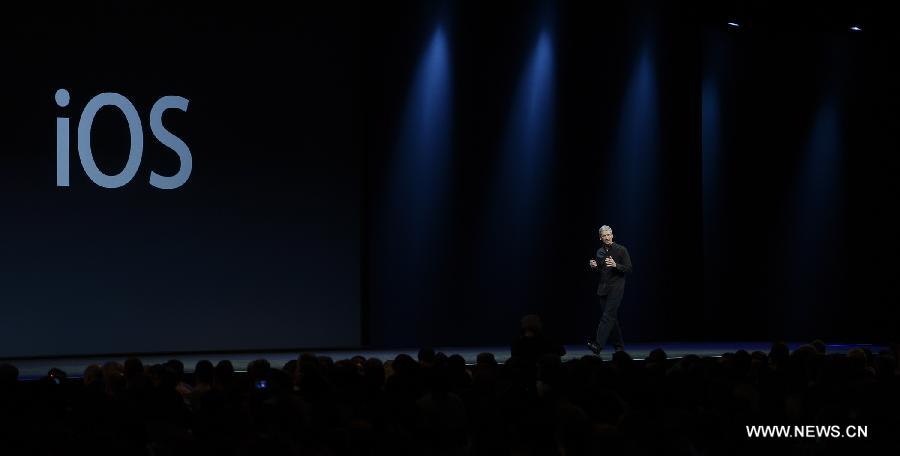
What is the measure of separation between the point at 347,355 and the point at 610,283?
7.71 feet

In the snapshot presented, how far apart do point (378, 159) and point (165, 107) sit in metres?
1.98

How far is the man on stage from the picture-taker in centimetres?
995

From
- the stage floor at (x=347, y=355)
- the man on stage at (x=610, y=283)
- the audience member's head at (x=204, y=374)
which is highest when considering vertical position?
the man on stage at (x=610, y=283)

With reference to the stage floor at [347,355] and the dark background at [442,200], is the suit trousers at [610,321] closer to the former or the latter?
the stage floor at [347,355]

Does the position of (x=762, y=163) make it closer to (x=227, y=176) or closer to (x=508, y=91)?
(x=508, y=91)

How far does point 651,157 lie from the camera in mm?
11734

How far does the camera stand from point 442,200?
1091 cm

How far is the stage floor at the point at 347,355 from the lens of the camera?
9031mm

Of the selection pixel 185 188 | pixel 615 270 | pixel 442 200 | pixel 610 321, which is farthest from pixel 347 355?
pixel 615 270

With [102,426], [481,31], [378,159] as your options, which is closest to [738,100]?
[481,31]

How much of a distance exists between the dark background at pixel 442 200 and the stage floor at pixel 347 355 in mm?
154

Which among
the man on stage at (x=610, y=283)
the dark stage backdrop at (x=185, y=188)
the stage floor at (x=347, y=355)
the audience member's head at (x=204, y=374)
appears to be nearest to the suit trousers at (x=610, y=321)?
the man on stage at (x=610, y=283)

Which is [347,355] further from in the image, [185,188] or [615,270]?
[615,270]

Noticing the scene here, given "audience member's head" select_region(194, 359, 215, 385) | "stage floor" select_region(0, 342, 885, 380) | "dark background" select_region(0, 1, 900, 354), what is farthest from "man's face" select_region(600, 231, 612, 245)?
"audience member's head" select_region(194, 359, 215, 385)
